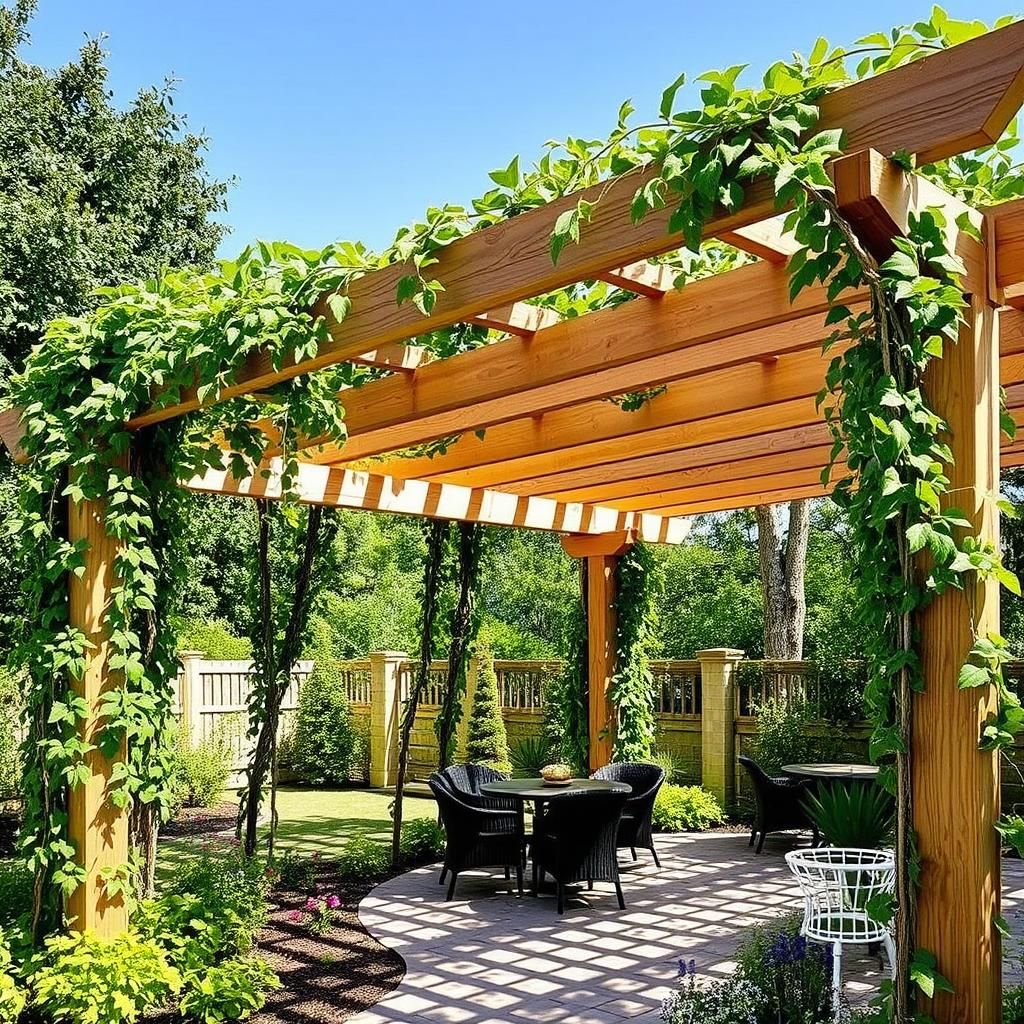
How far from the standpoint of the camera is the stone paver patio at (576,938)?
4801 millimetres

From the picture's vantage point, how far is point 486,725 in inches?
475

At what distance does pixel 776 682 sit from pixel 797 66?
816 cm

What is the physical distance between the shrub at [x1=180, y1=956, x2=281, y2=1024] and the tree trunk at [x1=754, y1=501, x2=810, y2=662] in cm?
1104

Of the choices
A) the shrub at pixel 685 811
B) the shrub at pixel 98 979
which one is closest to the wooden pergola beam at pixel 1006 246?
the shrub at pixel 98 979

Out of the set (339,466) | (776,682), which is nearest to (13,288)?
(339,466)

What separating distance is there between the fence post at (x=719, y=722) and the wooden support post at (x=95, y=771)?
21.7 ft

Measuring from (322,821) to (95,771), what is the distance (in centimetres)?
568

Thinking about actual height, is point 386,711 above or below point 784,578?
below

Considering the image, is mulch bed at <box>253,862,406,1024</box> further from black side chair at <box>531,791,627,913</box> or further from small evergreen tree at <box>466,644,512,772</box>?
small evergreen tree at <box>466,644,512,772</box>

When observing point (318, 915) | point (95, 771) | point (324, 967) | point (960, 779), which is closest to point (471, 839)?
point (318, 915)

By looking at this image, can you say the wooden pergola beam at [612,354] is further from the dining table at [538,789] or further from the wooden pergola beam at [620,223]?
the dining table at [538,789]

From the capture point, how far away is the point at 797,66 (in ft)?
9.29

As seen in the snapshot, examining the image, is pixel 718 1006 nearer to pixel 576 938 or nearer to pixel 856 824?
pixel 856 824

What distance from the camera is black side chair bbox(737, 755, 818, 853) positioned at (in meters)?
8.22
